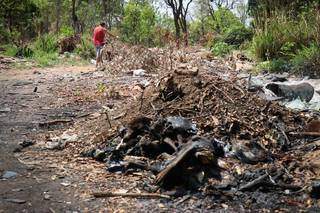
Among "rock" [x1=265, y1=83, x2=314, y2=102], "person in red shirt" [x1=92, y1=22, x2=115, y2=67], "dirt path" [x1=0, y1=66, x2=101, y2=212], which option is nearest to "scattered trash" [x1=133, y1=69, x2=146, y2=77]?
"dirt path" [x1=0, y1=66, x2=101, y2=212]

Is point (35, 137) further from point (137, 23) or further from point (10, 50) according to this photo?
point (137, 23)

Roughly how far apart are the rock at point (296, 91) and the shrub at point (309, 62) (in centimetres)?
179

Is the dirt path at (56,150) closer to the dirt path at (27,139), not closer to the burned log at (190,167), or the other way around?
the dirt path at (27,139)

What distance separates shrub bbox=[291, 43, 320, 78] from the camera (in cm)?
715

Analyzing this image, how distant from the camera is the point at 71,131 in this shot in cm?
488

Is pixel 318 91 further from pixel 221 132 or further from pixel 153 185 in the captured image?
pixel 153 185

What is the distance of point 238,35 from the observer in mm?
15500

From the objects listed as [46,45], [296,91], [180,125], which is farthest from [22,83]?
[46,45]

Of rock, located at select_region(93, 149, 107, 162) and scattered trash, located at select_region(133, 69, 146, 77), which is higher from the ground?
scattered trash, located at select_region(133, 69, 146, 77)

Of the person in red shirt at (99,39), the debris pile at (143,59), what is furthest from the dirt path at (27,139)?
the person in red shirt at (99,39)

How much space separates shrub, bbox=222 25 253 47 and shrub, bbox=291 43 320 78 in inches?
302

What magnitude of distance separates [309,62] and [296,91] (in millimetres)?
2193

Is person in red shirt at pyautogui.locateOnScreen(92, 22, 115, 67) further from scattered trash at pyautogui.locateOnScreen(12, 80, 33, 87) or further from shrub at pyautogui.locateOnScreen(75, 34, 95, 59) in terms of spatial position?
shrub at pyautogui.locateOnScreen(75, 34, 95, 59)

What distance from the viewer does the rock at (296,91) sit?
5.36m
